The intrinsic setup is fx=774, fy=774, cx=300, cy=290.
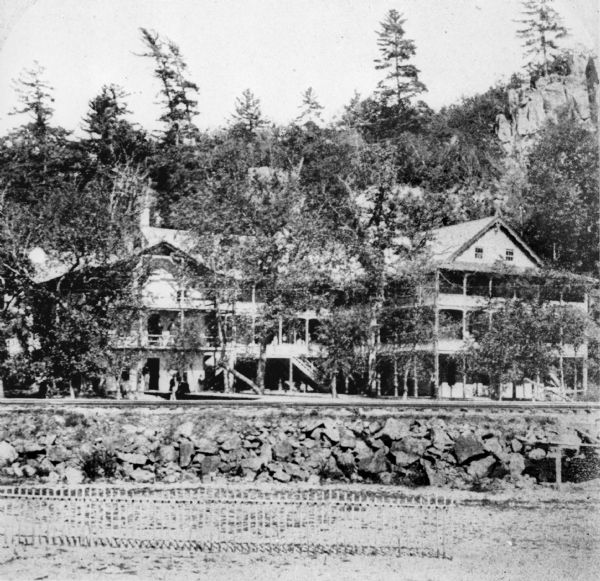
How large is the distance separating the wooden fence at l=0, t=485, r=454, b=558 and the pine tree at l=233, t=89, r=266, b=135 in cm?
5175

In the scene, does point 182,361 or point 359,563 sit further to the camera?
point 182,361

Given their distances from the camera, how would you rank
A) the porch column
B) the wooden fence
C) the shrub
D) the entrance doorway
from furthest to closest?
the entrance doorway, the porch column, the shrub, the wooden fence

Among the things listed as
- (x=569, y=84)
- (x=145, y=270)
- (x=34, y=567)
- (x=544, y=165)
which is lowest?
(x=34, y=567)

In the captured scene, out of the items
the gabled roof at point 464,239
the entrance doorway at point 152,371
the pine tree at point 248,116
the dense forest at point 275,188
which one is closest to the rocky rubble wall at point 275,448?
the dense forest at point 275,188

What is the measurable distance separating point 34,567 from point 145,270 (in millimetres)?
25178

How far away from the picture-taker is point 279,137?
6550 centimetres

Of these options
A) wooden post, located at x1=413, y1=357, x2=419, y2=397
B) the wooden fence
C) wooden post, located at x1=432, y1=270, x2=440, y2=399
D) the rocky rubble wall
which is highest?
wooden post, located at x1=432, y1=270, x2=440, y2=399

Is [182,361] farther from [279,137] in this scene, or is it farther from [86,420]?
[279,137]

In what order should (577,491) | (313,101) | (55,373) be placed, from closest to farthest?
1. (577,491)
2. (55,373)
3. (313,101)

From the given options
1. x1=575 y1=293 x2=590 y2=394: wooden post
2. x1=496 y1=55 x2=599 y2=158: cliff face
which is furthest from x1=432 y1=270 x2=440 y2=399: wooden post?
x1=496 y1=55 x2=599 y2=158: cliff face

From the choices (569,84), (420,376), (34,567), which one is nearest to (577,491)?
(34,567)

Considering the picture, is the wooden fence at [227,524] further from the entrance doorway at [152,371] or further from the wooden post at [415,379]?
the entrance doorway at [152,371]

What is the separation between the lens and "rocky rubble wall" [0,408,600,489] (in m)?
22.1

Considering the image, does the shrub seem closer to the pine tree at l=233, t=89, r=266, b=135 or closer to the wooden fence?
the wooden fence
